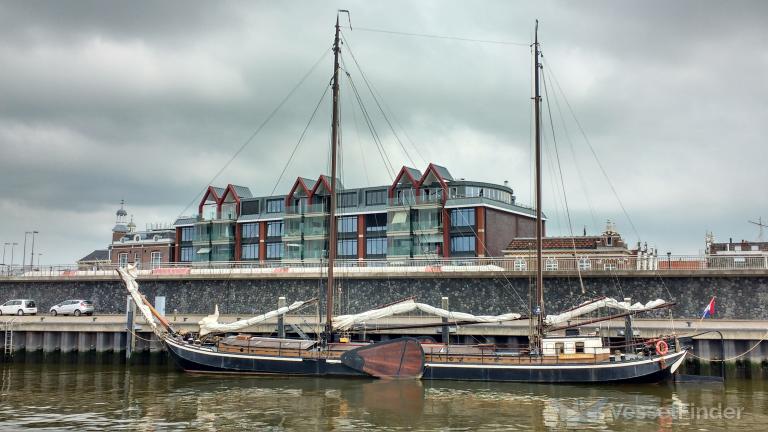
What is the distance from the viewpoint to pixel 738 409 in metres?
27.4

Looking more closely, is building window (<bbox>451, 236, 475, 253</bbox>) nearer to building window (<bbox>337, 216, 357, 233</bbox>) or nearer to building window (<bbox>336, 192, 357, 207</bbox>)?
building window (<bbox>337, 216, 357, 233</bbox>)

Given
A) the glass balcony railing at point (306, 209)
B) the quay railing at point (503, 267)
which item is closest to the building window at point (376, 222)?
the glass balcony railing at point (306, 209)

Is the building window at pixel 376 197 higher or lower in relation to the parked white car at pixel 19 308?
higher

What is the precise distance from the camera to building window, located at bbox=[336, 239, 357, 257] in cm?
7919

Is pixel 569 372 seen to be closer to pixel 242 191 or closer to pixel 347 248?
pixel 347 248

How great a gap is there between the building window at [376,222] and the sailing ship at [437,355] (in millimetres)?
37306

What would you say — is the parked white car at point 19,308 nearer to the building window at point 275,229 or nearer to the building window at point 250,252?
the building window at point 250,252

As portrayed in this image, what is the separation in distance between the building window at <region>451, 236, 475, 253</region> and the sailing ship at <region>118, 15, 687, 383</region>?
104 feet

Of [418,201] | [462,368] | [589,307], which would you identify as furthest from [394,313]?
[418,201]

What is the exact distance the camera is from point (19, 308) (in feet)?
182

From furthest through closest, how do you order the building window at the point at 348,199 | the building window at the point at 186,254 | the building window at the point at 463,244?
the building window at the point at 186,254
the building window at the point at 348,199
the building window at the point at 463,244

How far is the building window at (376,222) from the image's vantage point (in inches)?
3061

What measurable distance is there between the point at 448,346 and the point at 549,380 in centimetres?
537

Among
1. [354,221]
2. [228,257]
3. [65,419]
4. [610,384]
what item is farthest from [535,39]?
[228,257]
